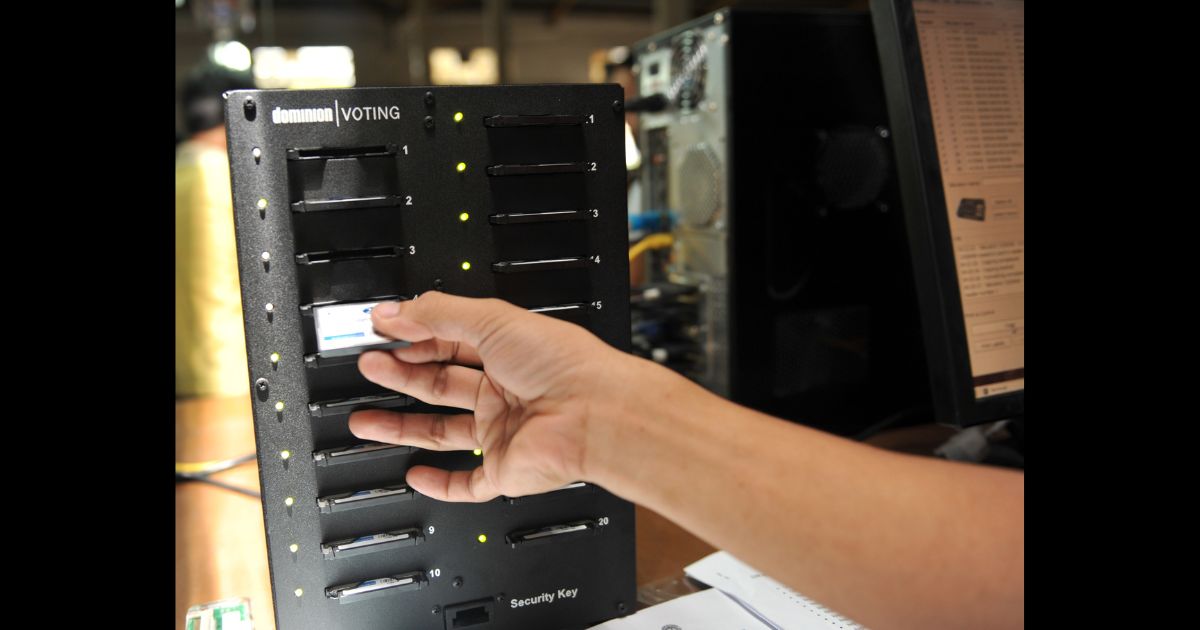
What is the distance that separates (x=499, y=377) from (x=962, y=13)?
1.95 ft

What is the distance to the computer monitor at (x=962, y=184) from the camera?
77 cm

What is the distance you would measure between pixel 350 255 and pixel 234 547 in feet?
1.38

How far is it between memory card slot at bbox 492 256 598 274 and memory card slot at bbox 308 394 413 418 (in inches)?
4.4

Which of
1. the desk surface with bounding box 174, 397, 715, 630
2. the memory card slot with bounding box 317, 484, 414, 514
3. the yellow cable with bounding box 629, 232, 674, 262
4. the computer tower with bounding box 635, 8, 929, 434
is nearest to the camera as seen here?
the memory card slot with bounding box 317, 484, 414, 514

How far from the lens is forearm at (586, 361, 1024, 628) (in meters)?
0.46

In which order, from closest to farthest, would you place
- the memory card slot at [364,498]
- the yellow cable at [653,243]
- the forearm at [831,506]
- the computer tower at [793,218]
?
the forearm at [831,506] < the memory card slot at [364,498] < the computer tower at [793,218] < the yellow cable at [653,243]

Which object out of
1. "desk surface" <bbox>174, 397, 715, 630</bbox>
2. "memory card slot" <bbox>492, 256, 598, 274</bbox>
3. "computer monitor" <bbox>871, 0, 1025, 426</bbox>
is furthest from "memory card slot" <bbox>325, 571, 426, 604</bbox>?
"computer monitor" <bbox>871, 0, 1025, 426</bbox>

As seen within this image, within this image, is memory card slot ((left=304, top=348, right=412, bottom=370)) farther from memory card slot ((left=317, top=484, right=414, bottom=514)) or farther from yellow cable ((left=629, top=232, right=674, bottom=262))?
yellow cable ((left=629, top=232, right=674, bottom=262))

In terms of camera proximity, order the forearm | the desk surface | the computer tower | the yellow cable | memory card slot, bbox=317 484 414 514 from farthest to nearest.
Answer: the yellow cable
the computer tower
the desk surface
memory card slot, bbox=317 484 414 514
the forearm

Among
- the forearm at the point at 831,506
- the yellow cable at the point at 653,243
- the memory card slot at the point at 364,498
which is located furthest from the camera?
the yellow cable at the point at 653,243

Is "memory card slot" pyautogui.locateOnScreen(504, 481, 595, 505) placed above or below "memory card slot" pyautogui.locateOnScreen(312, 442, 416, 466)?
below

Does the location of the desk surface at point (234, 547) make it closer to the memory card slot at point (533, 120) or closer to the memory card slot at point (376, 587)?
the memory card slot at point (376, 587)

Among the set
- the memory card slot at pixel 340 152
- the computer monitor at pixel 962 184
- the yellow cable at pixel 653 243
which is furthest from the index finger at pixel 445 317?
the yellow cable at pixel 653 243

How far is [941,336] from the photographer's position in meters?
0.78
